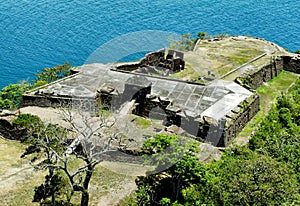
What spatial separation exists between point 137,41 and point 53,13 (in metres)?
40.3

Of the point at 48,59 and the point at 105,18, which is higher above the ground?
the point at 105,18

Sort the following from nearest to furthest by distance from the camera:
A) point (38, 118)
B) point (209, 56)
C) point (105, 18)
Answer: point (38, 118) < point (209, 56) < point (105, 18)

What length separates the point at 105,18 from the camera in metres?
88.7

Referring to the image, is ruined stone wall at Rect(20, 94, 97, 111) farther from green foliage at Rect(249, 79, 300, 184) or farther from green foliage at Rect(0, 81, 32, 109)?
green foliage at Rect(249, 79, 300, 184)

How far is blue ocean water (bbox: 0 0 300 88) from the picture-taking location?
243 ft

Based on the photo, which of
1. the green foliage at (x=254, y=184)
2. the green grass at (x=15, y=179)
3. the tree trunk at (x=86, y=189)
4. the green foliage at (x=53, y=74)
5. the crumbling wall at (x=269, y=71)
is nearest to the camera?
the green foliage at (x=254, y=184)

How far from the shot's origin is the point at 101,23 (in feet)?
284

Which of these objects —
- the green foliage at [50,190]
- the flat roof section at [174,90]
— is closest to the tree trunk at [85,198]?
the green foliage at [50,190]

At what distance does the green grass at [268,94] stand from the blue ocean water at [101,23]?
37.7 meters

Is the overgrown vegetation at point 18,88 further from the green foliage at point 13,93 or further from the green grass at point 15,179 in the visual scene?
the green grass at point 15,179

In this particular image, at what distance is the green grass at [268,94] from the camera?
32250mm

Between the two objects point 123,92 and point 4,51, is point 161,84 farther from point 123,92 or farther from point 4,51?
point 4,51

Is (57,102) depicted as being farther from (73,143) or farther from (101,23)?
(101,23)

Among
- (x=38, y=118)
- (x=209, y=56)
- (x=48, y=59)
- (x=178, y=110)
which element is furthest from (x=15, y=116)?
(x=48, y=59)
